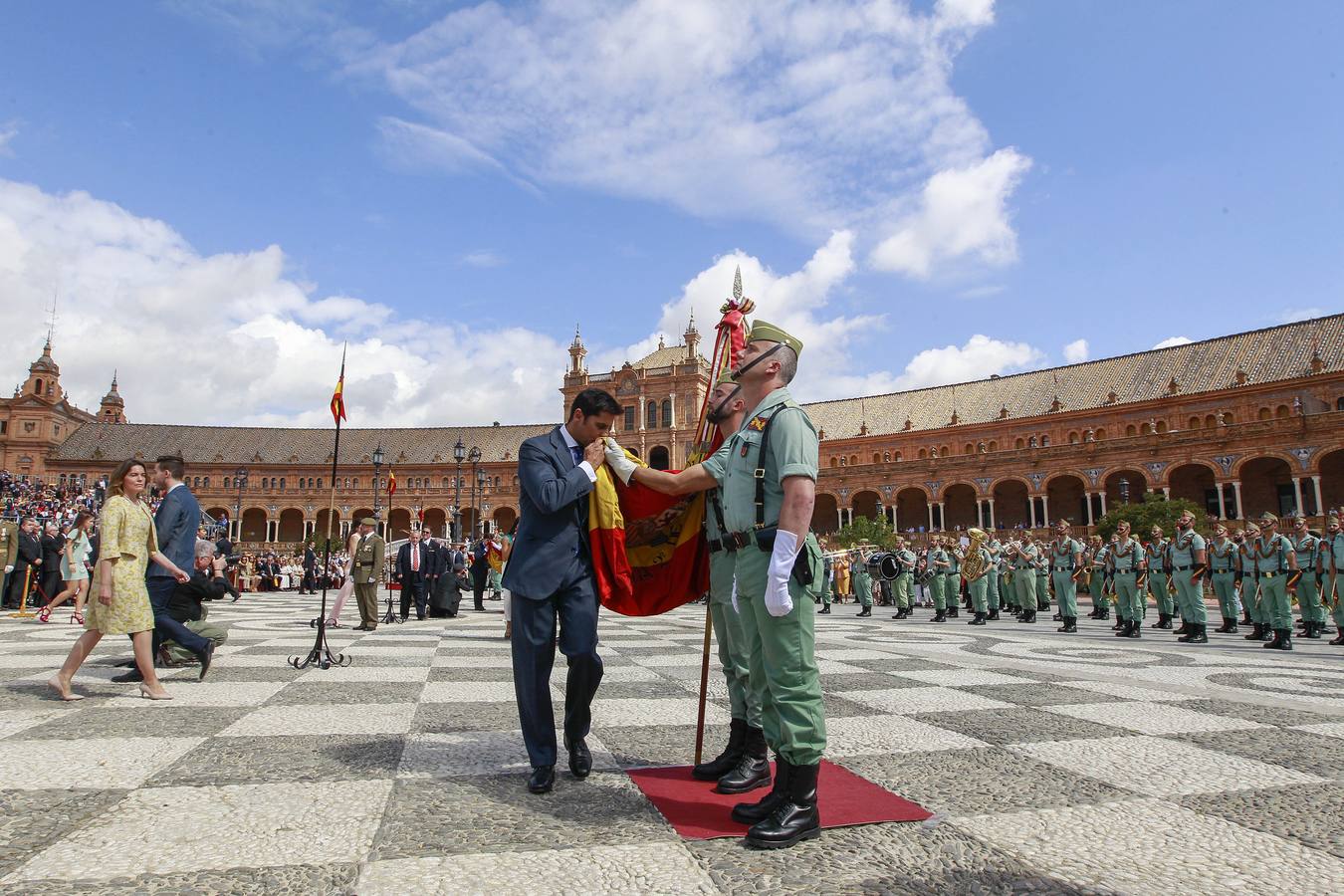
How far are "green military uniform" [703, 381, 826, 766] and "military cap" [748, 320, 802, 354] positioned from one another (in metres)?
0.25

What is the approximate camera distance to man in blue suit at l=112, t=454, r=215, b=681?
231 inches

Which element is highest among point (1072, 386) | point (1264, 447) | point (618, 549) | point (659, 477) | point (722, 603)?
point (1072, 386)

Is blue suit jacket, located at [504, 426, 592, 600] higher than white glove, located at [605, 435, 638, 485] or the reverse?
the reverse

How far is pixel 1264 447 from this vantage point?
41125 millimetres

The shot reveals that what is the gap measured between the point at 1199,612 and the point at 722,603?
34.4 feet

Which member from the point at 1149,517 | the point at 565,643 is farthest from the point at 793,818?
the point at 1149,517

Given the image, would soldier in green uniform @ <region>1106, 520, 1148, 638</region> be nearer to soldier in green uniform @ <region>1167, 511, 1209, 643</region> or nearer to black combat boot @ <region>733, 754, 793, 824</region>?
soldier in green uniform @ <region>1167, 511, 1209, 643</region>

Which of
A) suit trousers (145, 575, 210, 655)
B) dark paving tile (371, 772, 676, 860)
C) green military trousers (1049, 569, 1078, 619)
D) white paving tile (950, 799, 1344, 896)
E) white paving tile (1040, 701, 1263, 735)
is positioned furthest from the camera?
green military trousers (1049, 569, 1078, 619)

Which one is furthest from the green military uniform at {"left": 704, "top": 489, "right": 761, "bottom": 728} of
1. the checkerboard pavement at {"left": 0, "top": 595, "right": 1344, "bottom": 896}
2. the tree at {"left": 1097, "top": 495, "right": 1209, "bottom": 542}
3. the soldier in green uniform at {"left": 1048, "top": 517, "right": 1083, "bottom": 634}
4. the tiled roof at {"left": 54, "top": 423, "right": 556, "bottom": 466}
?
the tiled roof at {"left": 54, "top": 423, "right": 556, "bottom": 466}

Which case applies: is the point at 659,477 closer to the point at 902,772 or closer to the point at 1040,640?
the point at 902,772

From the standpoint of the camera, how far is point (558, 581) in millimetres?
3402

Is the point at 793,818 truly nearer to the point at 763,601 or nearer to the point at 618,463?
the point at 763,601

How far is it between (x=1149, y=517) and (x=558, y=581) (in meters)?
38.5

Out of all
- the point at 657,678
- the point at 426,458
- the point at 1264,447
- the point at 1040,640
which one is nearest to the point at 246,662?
the point at 657,678
